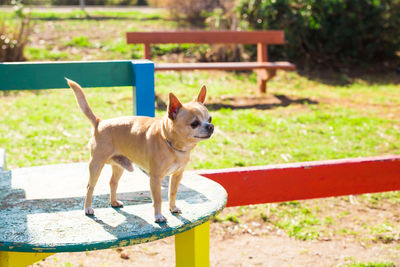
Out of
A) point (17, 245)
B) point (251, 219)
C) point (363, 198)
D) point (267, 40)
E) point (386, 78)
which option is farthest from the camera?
point (386, 78)

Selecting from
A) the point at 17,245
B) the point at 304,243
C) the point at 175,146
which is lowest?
the point at 304,243

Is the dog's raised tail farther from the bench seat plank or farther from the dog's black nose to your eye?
the bench seat plank

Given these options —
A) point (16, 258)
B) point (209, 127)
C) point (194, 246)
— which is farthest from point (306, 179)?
point (16, 258)

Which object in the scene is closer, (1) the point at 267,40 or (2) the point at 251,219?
(2) the point at 251,219

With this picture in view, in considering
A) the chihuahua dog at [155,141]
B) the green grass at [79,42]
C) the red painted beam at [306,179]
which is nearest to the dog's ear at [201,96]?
the chihuahua dog at [155,141]

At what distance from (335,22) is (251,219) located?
6478 mm

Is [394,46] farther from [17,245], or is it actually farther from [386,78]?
[17,245]

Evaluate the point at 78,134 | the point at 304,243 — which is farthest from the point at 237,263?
the point at 78,134

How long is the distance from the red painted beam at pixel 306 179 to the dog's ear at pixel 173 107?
106 centimetres

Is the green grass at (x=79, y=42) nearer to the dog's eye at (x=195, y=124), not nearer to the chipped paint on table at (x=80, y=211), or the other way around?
the chipped paint on table at (x=80, y=211)

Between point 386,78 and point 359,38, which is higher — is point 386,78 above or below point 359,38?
below

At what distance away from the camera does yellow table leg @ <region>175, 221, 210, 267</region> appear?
2.25m

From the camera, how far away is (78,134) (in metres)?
5.42

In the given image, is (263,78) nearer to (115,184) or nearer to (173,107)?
(115,184)
